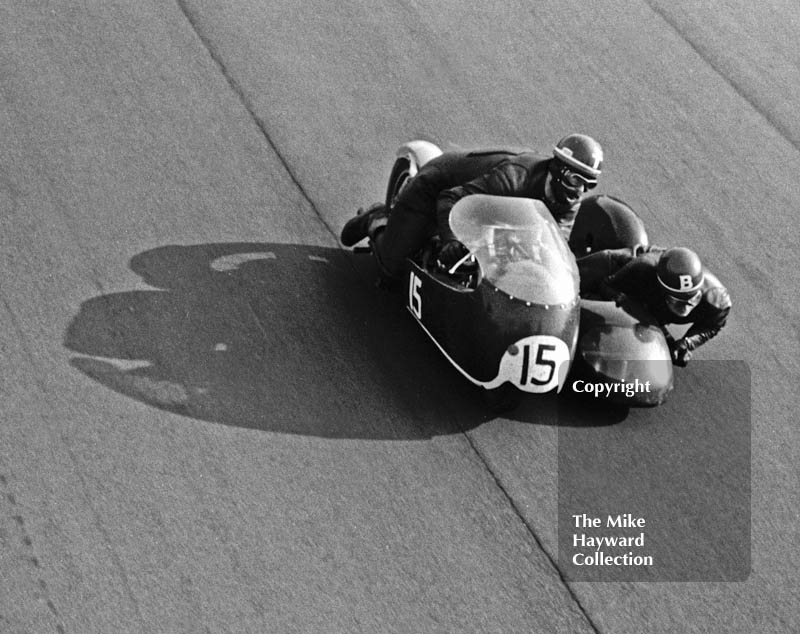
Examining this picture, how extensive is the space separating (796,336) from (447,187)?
3326mm

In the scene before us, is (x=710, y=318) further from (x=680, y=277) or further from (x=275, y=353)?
(x=275, y=353)

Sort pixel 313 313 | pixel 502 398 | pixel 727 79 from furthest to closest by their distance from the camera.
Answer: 1. pixel 727 79
2. pixel 313 313
3. pixel 502 398

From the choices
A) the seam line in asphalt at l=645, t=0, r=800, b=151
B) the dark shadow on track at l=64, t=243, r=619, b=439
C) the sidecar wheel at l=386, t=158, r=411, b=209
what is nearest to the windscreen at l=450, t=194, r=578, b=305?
the dark shadow on track at l=64, t=243, r=619, b=439

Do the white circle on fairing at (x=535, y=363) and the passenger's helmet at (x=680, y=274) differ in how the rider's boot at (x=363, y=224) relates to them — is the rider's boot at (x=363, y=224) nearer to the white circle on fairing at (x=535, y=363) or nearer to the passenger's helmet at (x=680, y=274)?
the white circle on fairing at (x=535, y=363)

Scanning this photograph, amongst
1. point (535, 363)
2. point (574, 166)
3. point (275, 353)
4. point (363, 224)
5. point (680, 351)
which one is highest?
point (574, 166)

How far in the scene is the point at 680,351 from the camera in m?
9.50

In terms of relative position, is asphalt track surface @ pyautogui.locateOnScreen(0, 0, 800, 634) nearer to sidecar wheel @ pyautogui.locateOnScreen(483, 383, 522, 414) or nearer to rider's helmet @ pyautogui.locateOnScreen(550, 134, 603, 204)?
sidecar wheel @ pyautogui.locateOnScreen(483, 383, 522, 414)

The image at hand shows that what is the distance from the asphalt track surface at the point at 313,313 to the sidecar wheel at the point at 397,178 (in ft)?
1.88

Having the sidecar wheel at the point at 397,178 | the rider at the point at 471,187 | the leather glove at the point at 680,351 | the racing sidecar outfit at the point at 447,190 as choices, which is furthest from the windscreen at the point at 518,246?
the sidecar wheel at the point at 397,178

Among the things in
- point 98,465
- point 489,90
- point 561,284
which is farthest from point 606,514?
point 489,90

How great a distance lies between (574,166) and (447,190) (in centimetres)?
97

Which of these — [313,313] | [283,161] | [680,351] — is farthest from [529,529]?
[283,161]

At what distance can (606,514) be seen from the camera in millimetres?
8586

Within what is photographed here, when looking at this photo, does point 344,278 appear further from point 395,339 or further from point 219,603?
point 219,603
